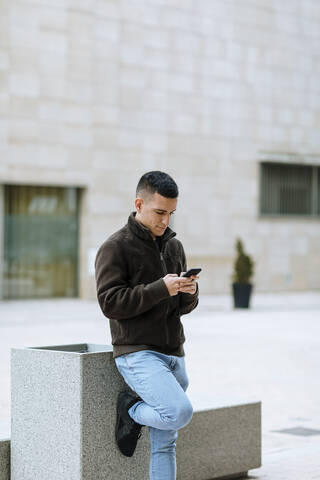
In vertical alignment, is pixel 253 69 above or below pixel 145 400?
above

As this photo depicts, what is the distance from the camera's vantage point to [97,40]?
25828 mm

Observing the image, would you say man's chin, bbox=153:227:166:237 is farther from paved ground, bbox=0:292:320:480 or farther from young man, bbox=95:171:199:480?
paved ground, bbox=0:292:320:480

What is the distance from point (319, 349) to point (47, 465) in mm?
10220

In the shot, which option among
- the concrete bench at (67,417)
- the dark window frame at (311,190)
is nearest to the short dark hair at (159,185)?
the concrete bench at (67,417)

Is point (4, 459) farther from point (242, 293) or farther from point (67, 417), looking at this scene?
point (242, 293)

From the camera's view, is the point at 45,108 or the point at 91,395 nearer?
the point at 91,395

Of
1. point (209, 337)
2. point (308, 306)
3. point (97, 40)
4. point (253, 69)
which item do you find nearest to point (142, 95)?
point (97, 40)

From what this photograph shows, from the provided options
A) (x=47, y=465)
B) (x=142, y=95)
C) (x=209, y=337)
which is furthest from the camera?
(x=142, y=95)

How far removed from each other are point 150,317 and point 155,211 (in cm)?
60

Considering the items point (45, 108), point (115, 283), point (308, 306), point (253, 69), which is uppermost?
point (253, 69)

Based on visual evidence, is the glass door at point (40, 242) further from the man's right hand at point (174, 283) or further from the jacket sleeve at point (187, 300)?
the man's right hand at point (174, 283)

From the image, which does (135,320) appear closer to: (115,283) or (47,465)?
(115,283)

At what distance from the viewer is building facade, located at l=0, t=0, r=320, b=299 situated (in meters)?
24.7

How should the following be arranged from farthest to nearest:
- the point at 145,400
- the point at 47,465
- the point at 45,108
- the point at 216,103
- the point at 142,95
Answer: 1. the point at 216,103
2. the point at 142,95
3. the point at 45,108
4. the point at 47,465
5. the point at 145,400
